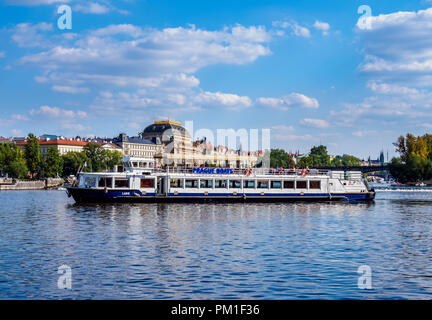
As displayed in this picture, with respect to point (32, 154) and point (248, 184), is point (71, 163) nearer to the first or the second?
point (32, 154)

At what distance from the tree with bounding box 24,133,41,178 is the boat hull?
3816 inches

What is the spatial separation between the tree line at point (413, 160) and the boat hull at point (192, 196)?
95073 mm

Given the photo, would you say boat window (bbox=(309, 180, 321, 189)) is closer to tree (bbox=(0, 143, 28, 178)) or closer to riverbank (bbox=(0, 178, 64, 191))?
riverbank (bbox=(0, 178, 64, 191))

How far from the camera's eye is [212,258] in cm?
2652

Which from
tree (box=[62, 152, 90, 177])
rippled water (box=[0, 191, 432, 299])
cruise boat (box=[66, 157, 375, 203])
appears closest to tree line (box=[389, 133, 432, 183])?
cruise boat (box=[66, 157, 375, 203])

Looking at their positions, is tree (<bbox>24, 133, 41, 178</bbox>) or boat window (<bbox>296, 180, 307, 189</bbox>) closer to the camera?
boat window (<bbox>296, 180, 307, 189</bbox>)

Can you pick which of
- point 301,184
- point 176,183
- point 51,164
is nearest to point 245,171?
point 301,184

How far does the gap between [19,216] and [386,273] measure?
3852 cm

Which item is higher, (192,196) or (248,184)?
(248,184)

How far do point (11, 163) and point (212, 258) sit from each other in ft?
469

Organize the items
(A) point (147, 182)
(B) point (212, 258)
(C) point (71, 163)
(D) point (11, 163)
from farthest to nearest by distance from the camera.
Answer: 1. (C) point (71, 163)
2. (D) point (11, 163)
3. (A) point (147, 182)
4. (B) point (212, 258)

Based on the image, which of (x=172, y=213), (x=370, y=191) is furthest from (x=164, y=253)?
(x=370, y=191)

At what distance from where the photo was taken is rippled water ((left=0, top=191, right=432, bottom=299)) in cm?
2003

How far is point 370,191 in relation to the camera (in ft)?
261
